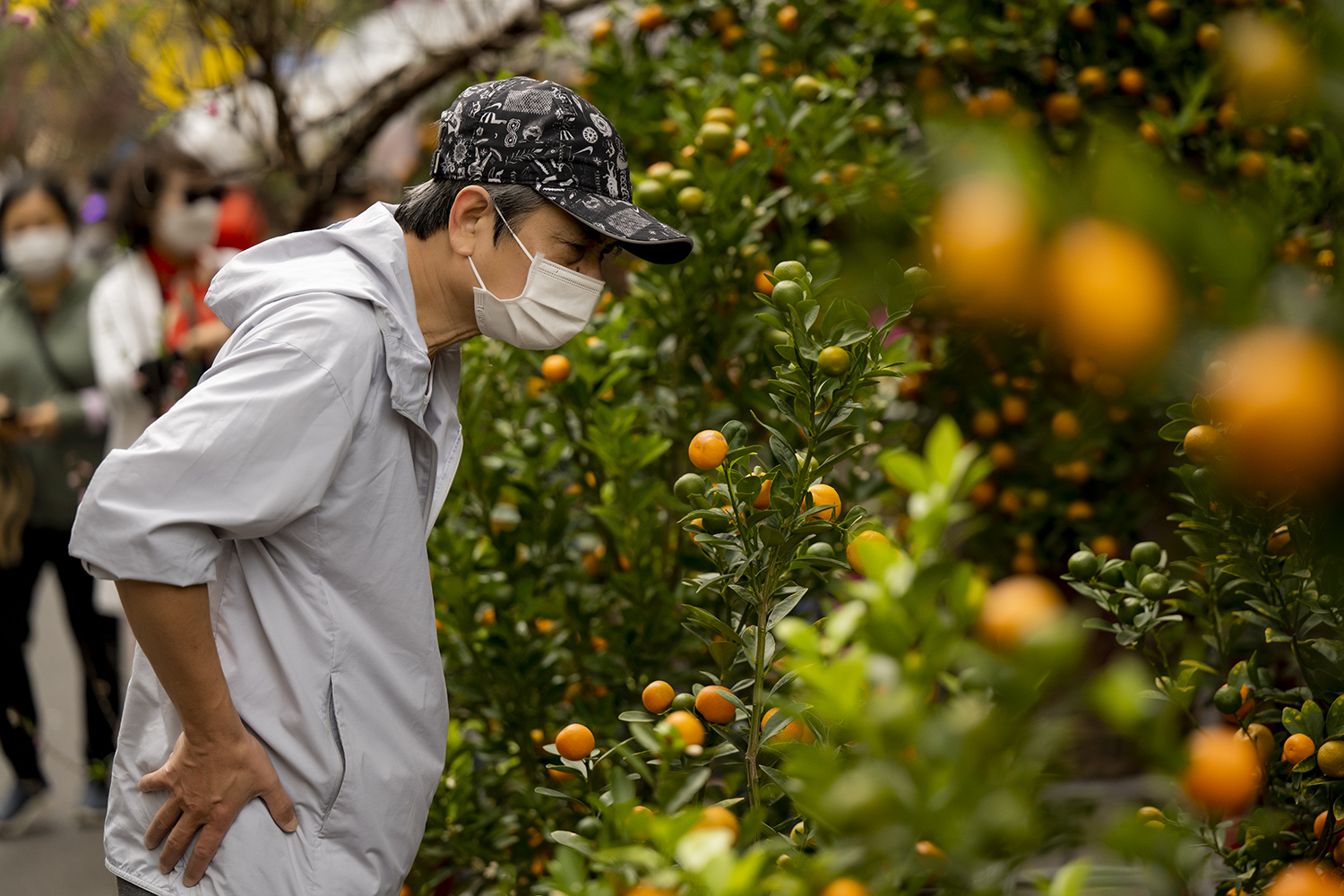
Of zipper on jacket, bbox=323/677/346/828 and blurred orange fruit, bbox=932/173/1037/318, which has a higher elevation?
blurred orange fruit, bbox=932/173/1037/318

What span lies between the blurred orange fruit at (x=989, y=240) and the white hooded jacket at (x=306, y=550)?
921 millimetres

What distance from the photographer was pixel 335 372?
4.04 ft

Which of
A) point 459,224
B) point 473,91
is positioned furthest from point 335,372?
point 473,91

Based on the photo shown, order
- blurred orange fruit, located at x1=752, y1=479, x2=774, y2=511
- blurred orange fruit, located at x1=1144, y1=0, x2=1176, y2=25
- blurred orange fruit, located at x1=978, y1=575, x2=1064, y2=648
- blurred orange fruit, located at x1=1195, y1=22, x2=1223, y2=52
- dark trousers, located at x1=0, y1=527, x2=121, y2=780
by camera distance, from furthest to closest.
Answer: dark trousers, located at x1=0, y1=527, x2=121, y2=780, blurred orange fruit, located at x1=1144, y1=0, x2=1176, y2=25, blurred orange fruit, located at x1=1195, y1=22, x2=1223, y2=52, blurred orange fruit, located at x1=752, y1=479, x2=774, y2=511, blurred orange fruit, located at x1=978, y1=575, x2=1064, y2=648

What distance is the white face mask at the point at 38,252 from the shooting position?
369cm

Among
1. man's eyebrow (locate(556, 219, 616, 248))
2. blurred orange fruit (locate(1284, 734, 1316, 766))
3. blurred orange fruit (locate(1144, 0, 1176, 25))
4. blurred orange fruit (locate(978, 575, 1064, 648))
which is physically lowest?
blurred orange fruit (locate(1284, 734, 1316, 766))

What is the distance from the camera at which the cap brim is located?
56.2 inches

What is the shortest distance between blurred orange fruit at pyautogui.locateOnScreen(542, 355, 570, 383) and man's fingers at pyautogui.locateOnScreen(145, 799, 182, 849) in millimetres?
971

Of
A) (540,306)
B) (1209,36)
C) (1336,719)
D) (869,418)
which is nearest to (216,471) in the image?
(540,306)

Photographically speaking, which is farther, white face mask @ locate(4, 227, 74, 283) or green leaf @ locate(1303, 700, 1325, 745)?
→ white face mask @ locate(4, 227, 74, 283)

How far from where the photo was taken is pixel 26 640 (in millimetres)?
3645

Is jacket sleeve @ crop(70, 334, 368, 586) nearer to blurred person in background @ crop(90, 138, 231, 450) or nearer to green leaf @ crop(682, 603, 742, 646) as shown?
green leaf @ crop(682, 603, 742, 646)

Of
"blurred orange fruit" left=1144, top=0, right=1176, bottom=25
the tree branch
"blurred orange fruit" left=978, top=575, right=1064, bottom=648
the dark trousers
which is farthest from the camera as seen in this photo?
the dark trousers

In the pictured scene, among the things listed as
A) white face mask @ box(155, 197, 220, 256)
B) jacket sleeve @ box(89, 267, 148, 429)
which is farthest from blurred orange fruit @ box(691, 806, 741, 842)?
white face mask @ box(155, 197, 220, 256)
